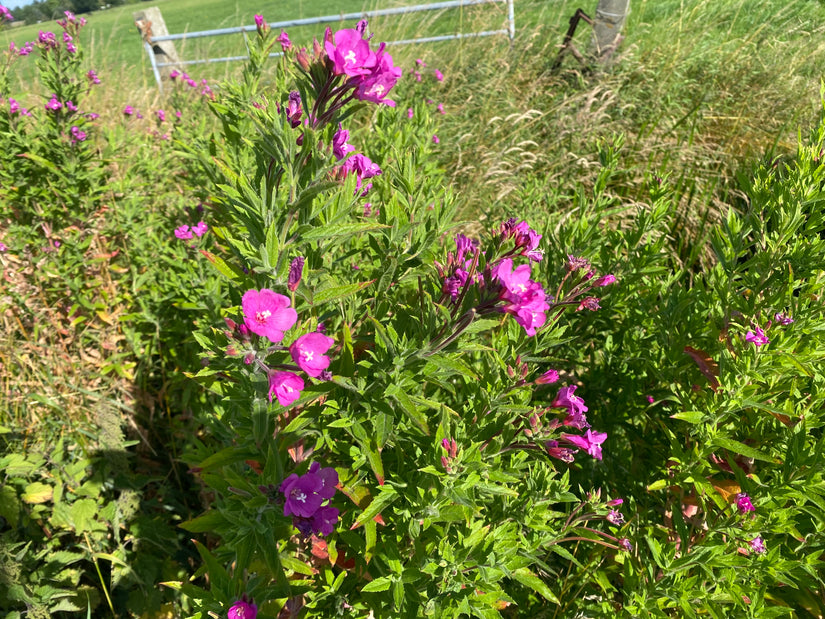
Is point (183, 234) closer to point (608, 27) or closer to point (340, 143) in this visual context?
point (340, 143)

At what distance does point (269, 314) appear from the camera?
121 cm

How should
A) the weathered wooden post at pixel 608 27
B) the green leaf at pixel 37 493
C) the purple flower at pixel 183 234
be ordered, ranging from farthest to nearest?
the weathered wooden post at pixel 608 27, the purple flower at pixel 183 234, the green leaf at pixel 37 493

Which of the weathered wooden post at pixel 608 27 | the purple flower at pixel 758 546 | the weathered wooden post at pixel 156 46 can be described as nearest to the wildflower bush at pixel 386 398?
the purple flower at pixel 758 546

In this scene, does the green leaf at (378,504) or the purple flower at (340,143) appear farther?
the purple flower at (340,143)

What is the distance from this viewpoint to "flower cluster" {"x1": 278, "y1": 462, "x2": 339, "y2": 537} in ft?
4.31

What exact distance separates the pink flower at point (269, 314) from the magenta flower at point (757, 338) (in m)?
1.37

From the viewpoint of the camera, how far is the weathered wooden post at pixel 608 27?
4.93m

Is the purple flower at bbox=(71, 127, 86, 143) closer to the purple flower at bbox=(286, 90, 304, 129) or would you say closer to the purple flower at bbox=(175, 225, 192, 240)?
the purple flower at bbox=(175, 225, 192, 240)

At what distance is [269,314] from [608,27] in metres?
5.08

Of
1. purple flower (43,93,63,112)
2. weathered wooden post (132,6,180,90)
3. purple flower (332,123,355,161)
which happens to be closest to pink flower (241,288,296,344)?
purple flower (332,123,355,161)

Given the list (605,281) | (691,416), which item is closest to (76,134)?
(605,281)

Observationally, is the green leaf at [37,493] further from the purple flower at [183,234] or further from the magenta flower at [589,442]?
the magenta flower at [589,442]

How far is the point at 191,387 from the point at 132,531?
2.10 ft

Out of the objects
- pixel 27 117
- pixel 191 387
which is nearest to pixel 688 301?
pixel 191 387
